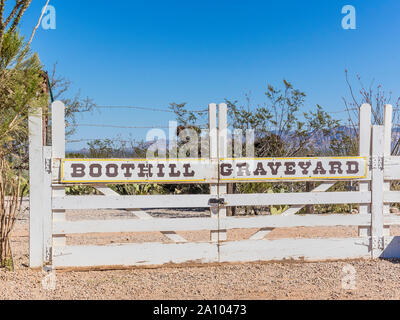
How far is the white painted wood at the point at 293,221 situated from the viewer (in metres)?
5.12

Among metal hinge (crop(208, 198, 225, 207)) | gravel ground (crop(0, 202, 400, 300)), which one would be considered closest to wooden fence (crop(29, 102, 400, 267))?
metal hinge (crop(208, 198, 225, 207))

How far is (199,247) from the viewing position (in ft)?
16.8

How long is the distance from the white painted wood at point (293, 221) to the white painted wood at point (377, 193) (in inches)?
4.8

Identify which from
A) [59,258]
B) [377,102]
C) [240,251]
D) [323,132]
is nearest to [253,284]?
[240,251]

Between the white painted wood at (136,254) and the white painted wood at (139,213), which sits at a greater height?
the white painted wood at (139,213)

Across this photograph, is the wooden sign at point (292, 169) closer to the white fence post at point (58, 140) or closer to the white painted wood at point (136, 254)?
the white painted wood at point (136, 254)

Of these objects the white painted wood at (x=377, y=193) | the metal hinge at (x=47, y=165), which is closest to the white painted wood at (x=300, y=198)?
the white painted wood at (x=377, y=193)

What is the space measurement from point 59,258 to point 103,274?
560 millimetres

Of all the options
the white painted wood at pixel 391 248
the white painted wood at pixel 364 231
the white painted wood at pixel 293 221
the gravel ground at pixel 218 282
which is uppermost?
the white painted wood at pixel 293 221

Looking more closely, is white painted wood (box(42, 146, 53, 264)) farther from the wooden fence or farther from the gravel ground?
the gravel ground
